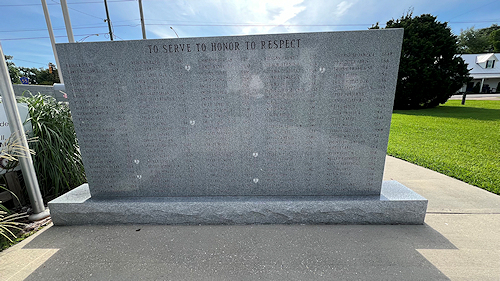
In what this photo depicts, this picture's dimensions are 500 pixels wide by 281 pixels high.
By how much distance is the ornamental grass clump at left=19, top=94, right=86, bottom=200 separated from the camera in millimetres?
3385

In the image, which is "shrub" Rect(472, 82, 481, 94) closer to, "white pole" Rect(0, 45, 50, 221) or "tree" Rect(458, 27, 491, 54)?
"tree" Rect(458, 27, 491, 54)

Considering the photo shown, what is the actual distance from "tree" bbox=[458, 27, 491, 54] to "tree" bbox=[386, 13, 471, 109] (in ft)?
156

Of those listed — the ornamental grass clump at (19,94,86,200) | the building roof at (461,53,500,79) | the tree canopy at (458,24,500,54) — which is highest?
the tree canopy at (458,24,500,54)

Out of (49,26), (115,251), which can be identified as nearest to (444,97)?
(115,251)

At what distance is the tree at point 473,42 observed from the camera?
4791 centimetres

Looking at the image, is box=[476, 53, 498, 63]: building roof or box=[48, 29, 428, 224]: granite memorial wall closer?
box=[48, 29, 428, 224]: granite memorial wall

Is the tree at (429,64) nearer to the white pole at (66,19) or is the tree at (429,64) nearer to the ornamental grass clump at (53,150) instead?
the white pole at (66,19)

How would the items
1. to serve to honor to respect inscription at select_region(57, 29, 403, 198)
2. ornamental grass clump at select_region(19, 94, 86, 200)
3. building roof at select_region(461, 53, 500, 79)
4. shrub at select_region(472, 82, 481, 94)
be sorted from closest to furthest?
to serve to honor to respect inscription at select_region(57, 29, 403, 198)
ornamental grass clump at select_region(19, 94, 86, 200)
shrub at select_region(472, 82, 481, 94)
building roof at select_region(461, 53, 500, 79)

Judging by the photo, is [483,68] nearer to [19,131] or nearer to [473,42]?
[473,42]

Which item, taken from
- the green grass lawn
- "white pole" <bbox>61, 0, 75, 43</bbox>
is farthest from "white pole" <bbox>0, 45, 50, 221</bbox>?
the green grass lawn

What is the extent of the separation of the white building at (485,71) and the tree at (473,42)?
1478cm

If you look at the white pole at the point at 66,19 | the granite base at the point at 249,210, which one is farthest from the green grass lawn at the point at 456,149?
the white pole at the point at 66,19

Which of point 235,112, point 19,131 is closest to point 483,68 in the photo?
point 235,112

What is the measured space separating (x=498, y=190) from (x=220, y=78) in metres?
4.81
